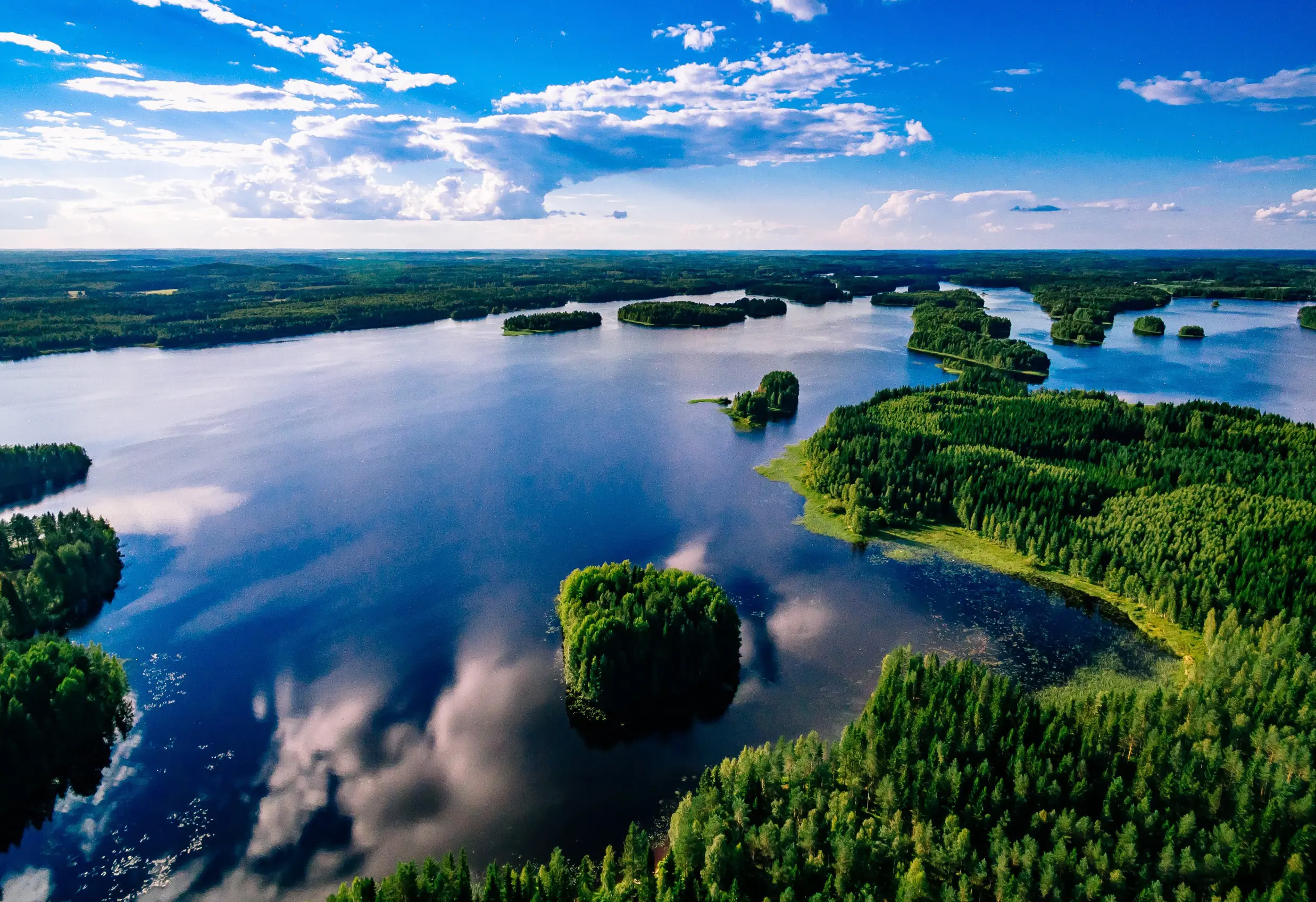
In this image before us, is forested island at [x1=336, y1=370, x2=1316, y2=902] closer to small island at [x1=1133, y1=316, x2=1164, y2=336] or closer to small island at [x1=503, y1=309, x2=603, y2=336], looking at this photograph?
small island at [x1=1133, y1=316, x2=1164, y2=336]

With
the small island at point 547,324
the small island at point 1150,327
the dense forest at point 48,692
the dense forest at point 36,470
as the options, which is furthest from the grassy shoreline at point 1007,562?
the small island at point 1150,327

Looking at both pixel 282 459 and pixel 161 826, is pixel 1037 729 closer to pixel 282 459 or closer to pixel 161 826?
pixel 161 826

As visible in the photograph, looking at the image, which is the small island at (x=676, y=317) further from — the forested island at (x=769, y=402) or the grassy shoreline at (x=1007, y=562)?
the grassy shoreline at (x=1007, y=562)

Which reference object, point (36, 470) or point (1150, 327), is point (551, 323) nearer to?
point (36, 470)

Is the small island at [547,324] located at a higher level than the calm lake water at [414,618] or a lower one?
higher

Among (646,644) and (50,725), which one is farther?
(646,644)

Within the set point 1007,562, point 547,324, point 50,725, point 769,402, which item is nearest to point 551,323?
point 547,324

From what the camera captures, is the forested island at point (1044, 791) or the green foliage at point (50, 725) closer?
the forested island at point (1044, 791)
